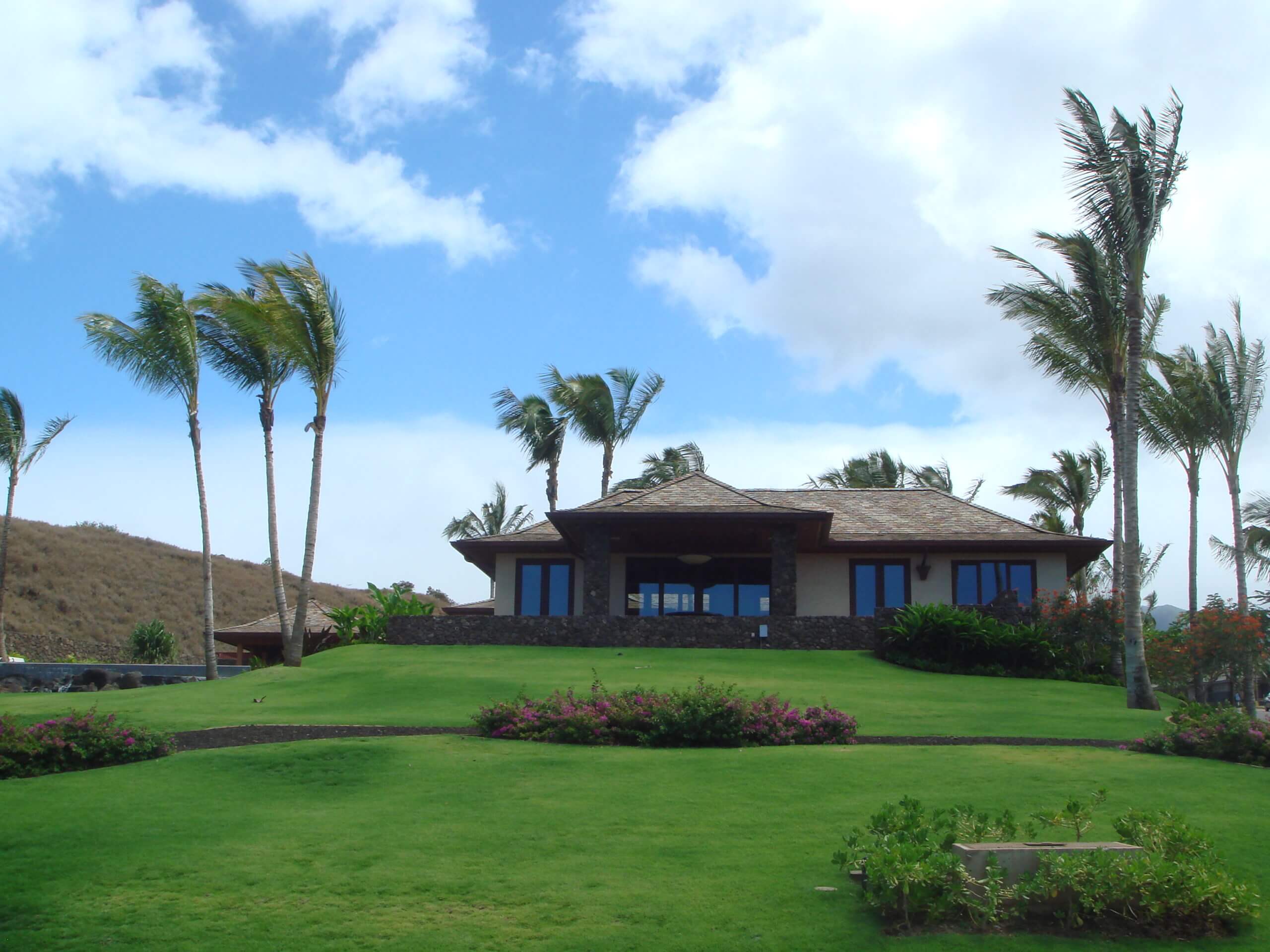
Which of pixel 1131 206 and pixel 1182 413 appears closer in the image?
pixel 1131 206

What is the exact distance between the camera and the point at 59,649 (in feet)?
150

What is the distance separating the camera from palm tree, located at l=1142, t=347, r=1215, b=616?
2480 cm

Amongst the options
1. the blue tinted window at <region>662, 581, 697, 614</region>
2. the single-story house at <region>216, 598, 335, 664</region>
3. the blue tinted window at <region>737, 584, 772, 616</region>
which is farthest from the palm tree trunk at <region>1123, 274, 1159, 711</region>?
the single-story house at <region>216, 598, 335, 664</region>

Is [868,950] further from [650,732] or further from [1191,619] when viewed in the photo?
[1191,619]

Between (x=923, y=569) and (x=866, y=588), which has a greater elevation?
(x=923, y=569)

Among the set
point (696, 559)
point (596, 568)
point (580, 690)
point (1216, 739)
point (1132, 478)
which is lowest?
point (1216, 739)

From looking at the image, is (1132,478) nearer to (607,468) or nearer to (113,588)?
(607,468)

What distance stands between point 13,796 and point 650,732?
6412 millimetres

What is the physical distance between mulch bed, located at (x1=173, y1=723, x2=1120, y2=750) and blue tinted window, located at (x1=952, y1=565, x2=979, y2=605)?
15699 mm

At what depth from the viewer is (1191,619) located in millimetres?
21891

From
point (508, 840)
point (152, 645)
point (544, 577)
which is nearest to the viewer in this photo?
point (508, 840)

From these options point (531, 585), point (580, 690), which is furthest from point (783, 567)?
point (580, 690)

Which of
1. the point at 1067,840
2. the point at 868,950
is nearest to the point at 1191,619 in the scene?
the point at 1067,840

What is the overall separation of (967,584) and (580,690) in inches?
611
